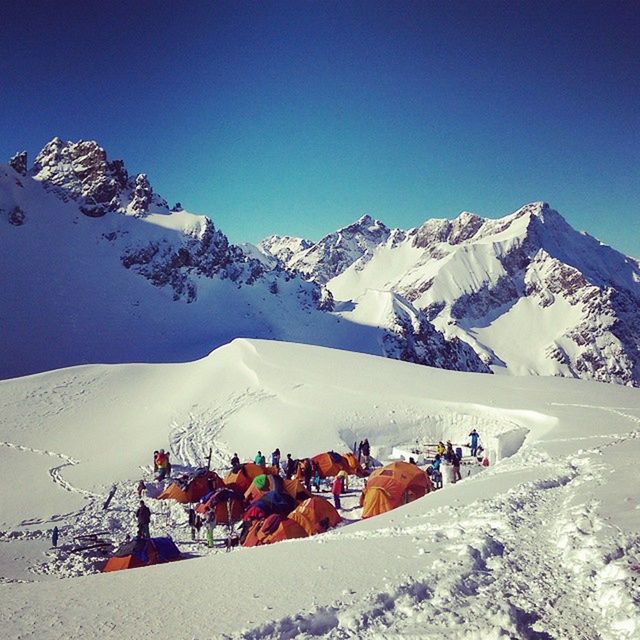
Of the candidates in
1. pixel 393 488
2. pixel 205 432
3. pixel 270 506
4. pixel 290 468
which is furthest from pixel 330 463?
pixel 205 432

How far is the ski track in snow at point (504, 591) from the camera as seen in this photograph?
479 centimetres

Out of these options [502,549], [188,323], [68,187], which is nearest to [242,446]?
[502,549]

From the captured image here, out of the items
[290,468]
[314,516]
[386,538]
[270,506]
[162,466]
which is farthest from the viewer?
[162,466]

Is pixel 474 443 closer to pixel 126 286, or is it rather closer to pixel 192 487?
pixel 192 487

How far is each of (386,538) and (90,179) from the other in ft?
374

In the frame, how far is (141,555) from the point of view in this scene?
35.3 ft

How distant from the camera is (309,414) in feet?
81.2

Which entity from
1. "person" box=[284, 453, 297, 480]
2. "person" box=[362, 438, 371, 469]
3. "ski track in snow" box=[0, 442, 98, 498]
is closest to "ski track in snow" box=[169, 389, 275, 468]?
"person" box=[284, 453, 297, 480]

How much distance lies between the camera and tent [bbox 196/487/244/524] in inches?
582

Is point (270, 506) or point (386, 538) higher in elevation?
point (386, 538)

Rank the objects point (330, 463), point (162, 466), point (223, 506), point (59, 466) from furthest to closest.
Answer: point (59, 466)
point (162, 466)
point (330, 463)
point (223, 506)

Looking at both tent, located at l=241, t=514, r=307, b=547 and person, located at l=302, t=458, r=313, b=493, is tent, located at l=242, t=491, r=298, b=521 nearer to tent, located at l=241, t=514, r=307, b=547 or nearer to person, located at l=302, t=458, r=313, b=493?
tent, located at l=241, t=514, r=307, b=547

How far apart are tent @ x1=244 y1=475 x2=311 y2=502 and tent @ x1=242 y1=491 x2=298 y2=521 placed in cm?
52

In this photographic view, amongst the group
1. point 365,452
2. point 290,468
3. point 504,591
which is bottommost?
point 290,468
